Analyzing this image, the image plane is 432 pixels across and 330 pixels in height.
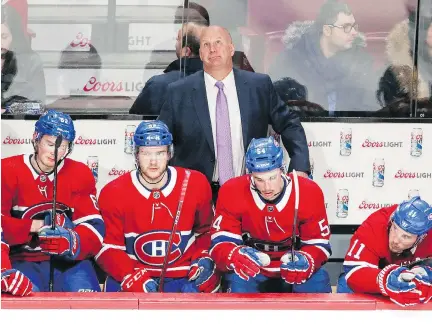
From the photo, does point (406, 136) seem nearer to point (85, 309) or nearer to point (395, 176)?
point (395, 176)

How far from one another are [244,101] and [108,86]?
831mm

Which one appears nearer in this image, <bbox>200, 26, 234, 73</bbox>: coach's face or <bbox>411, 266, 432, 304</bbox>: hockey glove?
<bbox>411, 266, 432, 304</bbox>: hockey glove

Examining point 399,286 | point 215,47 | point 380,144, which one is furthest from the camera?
point 380,144

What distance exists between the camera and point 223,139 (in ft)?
16.1

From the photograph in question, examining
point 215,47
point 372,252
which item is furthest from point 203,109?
point 372,252

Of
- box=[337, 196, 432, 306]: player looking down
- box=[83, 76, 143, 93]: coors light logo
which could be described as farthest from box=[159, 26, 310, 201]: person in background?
box=[337, 196, 432, 306]: player looking down

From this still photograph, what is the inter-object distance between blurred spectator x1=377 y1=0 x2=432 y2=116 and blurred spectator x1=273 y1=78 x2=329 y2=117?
1.18ft

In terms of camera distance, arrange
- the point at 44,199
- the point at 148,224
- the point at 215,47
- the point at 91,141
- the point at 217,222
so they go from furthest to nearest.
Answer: the point at 91,141 → the point at 215,47 → the point at 44,199 → the point at 148,224 → the point at 217,222

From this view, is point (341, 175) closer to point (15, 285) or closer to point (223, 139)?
point (223, 139)

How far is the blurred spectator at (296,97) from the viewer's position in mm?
5438

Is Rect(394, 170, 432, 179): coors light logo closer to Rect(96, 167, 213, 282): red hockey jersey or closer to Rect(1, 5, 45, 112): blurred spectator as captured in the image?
Rect(96, 167, 213, 282): red hockey jersey

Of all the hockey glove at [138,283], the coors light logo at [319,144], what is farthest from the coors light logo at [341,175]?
the hockey glove at [138,283]

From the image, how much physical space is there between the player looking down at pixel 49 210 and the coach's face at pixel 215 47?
80 centimetres

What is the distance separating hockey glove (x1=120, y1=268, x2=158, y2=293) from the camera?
13.8ft
